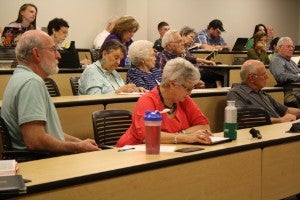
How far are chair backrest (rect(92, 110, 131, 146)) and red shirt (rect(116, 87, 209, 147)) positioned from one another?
0.29 meters

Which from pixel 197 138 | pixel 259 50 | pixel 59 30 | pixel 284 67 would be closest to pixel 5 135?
pixel 197 138

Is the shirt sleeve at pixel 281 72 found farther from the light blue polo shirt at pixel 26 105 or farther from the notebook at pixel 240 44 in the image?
the light blue polo shirt at pixel 26 105

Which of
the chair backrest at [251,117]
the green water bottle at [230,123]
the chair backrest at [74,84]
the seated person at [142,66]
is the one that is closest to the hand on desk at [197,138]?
the green water bottle at [230,123]

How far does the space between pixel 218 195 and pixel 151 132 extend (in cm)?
45

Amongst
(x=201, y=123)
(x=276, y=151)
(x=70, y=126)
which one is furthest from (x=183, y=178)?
(x=70, y=126)

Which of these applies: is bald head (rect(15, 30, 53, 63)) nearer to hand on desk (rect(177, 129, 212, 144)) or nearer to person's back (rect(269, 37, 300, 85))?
hand on desk (rect(177, 129, 212, 144))

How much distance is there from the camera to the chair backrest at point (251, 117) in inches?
163

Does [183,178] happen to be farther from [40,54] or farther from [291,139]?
[40,54]

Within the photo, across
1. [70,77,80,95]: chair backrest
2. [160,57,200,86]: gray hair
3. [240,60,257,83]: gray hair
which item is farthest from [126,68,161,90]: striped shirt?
[160,57,200,86]: gray hair

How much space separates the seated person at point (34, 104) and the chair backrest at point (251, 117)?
142 cm

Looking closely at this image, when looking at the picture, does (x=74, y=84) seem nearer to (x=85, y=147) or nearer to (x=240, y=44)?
(x=85, y=147)

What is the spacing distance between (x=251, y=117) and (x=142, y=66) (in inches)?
51.9

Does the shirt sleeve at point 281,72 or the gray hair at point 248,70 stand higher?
the gray hair at point 248,70

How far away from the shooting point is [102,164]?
232 cm
